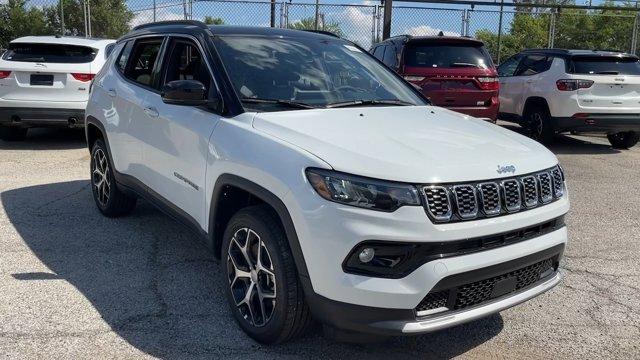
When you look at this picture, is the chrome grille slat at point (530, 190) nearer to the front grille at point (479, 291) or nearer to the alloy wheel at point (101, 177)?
the front grille at point (479, 291)

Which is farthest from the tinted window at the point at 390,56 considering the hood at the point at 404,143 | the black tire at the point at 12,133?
the black tire at the point at 12,133

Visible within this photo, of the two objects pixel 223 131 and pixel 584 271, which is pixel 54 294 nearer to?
pixel 223 131

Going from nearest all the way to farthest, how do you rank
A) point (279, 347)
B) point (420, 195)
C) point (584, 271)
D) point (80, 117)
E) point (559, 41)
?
1. point (420, 195)
2. point (279, 347)
3. point (584, 271)
4. point (80, 117)
5. point (559, 41)

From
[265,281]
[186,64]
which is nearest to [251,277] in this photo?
A: [265,281]

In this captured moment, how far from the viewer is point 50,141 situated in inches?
387

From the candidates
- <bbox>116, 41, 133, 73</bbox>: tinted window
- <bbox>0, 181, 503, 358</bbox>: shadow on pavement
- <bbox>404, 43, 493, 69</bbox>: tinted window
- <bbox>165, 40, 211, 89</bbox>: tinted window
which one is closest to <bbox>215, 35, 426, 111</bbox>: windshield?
<bbox>165, 40, 211, 89</bbox>: tinted window

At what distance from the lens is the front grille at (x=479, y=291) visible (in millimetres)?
2791

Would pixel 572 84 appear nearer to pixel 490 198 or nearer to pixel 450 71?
pixel 450 71

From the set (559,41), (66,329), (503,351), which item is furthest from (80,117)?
(559,41)

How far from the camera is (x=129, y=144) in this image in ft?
15.9

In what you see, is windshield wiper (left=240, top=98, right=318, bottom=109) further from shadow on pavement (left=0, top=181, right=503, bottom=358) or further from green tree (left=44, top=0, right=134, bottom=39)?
green tree (left=44, top=0, right=134, bottom=39)

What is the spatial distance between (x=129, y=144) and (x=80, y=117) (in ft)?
14.9

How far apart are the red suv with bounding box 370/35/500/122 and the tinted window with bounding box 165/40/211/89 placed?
5007 mm

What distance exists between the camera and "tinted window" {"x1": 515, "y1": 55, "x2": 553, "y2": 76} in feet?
34.4
